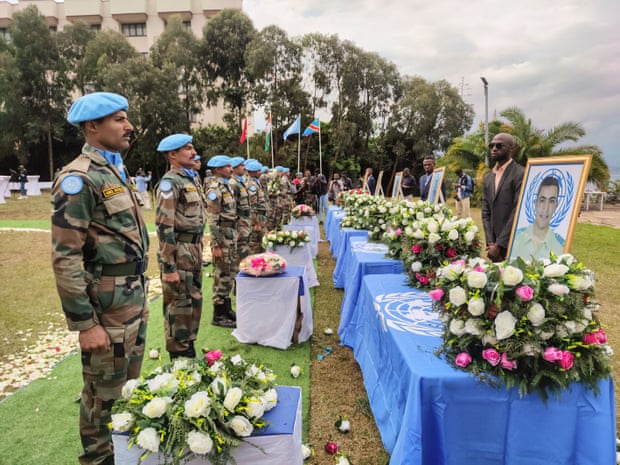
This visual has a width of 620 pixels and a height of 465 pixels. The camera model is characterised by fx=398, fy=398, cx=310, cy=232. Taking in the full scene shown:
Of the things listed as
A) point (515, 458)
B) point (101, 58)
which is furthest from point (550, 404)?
point (101, 58)

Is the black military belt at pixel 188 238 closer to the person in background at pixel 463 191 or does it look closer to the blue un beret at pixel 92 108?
the blue un beret at pixel 92 108

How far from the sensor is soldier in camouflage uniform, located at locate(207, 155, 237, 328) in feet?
15.4

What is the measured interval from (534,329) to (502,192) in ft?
6.28

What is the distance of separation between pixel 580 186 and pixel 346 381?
2222mm

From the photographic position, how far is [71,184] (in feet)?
5.87

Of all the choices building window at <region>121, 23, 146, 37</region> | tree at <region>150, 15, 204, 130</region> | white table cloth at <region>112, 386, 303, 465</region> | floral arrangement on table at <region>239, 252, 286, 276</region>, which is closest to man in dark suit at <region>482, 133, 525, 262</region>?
floral arrangement on table at <region>239, 252, 286, 276</region>

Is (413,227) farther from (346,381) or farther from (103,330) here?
(103,330)

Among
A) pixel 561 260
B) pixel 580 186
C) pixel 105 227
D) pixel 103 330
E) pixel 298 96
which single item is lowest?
pixel 103 330

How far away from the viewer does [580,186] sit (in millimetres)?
2254

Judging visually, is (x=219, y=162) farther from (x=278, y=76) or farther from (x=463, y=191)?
(x=278, y=76)

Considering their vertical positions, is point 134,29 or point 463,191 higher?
point 134,29

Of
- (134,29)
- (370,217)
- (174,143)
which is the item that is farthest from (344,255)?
(134,29)

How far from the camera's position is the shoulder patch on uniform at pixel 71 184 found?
178cm

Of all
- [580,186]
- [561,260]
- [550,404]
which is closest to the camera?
[550,404]
